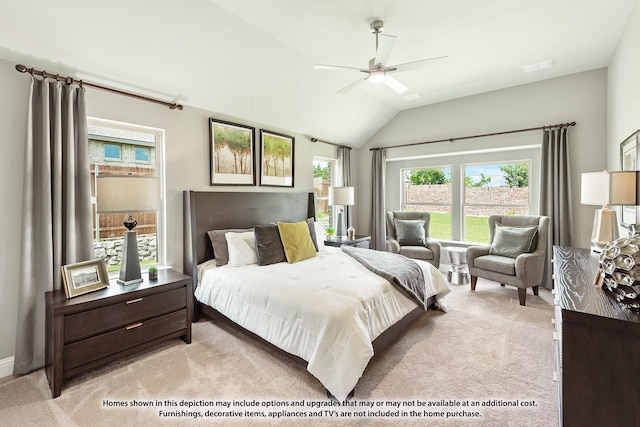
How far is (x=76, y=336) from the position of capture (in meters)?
2.02

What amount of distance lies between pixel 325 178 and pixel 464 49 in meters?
2.93

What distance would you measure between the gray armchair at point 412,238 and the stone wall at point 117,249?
3.40m

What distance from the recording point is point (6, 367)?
7.10ft

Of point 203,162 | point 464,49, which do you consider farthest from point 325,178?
point 464,49

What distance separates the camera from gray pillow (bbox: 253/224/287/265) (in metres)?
3.11

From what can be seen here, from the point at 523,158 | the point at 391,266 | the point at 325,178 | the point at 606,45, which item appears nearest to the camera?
the point at 391,266

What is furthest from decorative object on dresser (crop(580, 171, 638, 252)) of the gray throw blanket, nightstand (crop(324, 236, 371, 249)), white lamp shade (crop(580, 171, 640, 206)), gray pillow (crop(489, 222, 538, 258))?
nightstand (crop(324, 236, 371, 249))

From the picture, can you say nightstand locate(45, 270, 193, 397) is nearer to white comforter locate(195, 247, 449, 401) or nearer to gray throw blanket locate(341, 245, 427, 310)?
white comforter locate(195, 247, 449, 401)

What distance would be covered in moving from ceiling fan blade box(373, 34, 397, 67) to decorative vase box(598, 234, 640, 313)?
6.25 feet

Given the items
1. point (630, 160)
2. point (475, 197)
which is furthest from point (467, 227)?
point (630, 160)

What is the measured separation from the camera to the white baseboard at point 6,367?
215 cm

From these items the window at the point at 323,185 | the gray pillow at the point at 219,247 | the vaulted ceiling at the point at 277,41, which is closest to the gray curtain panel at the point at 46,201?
the vaulted ceiling at the point at 277,41

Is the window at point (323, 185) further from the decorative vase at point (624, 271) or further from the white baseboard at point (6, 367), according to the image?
the decorative vase at point (624, 271)

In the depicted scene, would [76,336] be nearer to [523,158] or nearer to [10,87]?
[10,87]
